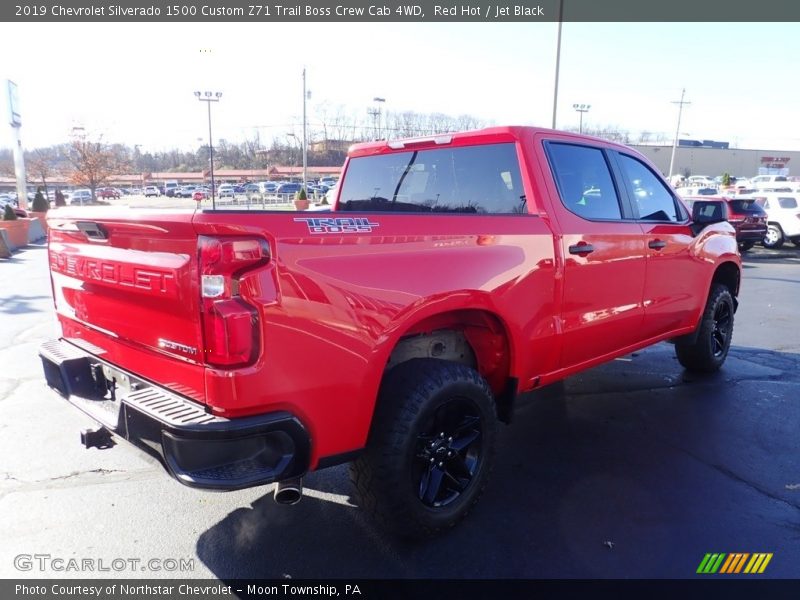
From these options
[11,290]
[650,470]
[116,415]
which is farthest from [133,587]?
[11,290]

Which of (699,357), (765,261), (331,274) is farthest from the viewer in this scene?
(765,261)

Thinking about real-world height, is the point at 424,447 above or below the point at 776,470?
above

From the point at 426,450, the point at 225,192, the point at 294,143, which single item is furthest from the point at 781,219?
the point at 294,143

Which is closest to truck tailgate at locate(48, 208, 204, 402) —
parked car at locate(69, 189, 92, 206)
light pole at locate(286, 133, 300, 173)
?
parked car at locate(69, 189, 92, 206)

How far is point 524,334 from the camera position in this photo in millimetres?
3229

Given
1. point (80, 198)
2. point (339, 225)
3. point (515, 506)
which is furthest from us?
point (80, 198)

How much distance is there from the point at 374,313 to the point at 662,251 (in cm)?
283

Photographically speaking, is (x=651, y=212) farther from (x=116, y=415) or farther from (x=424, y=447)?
(x=116, y=415)

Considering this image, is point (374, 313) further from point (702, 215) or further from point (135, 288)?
point (702, 215)

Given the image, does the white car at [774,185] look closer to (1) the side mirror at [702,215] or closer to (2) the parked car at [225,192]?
(2) the parked car at [225,192]

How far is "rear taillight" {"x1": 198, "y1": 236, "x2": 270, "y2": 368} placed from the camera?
6.79 feet

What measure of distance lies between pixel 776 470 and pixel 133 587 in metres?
3.79

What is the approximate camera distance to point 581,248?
3488 mm

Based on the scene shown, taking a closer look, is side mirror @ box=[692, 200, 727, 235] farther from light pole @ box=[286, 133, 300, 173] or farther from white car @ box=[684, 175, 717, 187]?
white car @ box=[684, 175, 717, 187]
